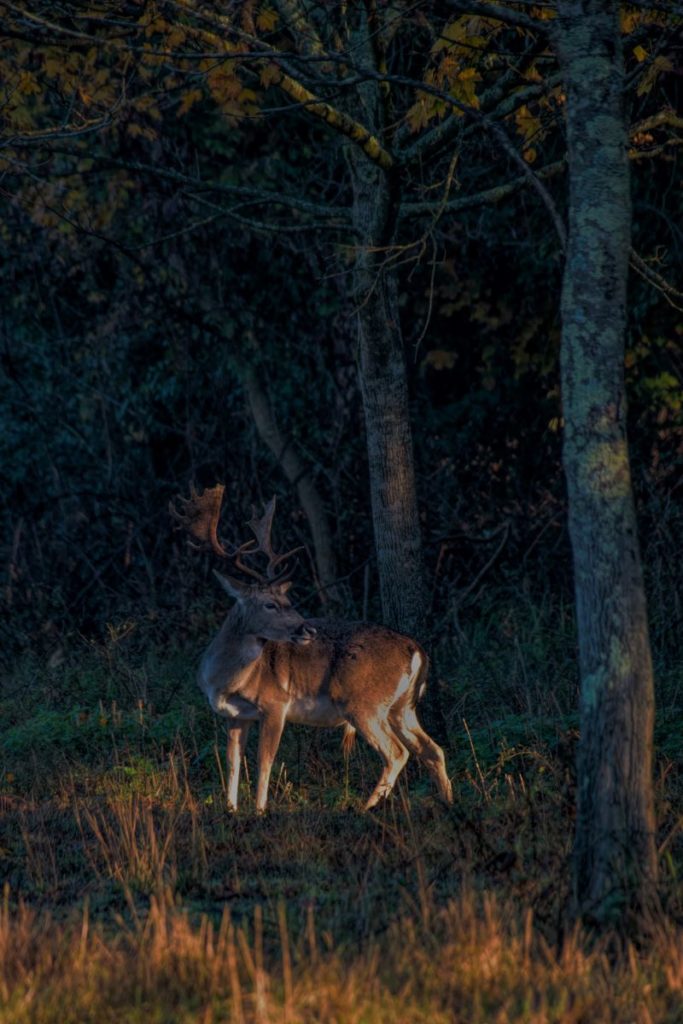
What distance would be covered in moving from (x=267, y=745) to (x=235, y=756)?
9.1 inches

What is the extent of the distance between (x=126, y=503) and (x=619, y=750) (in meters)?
10.8

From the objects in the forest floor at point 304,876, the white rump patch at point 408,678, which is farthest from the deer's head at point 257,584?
the forest floor at point 304,876

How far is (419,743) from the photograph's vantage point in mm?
9273

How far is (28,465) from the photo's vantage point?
62.7ft

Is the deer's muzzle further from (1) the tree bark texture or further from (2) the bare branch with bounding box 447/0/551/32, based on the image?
(2) the bare branch with bounding box 447/0/551/32

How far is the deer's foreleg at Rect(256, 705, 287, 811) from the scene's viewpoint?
882 cm

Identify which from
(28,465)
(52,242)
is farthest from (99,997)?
(28,465)

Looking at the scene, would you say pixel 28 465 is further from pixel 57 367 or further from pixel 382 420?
pixel 382 420

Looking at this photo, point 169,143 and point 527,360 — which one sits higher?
point 169,143

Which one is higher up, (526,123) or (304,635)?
(526,123)

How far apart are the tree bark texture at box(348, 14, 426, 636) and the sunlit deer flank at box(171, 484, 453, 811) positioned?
470 mm

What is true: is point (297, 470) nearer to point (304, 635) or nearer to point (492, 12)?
point (304, 635)

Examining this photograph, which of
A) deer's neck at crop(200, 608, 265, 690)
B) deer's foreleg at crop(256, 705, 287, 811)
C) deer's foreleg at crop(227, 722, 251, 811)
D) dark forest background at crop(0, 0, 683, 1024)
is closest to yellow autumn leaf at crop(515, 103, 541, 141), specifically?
dark forest background at crop(0, 0, 683, 1024)

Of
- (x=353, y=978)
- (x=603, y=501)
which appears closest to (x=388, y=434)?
(x=603, y=501)
